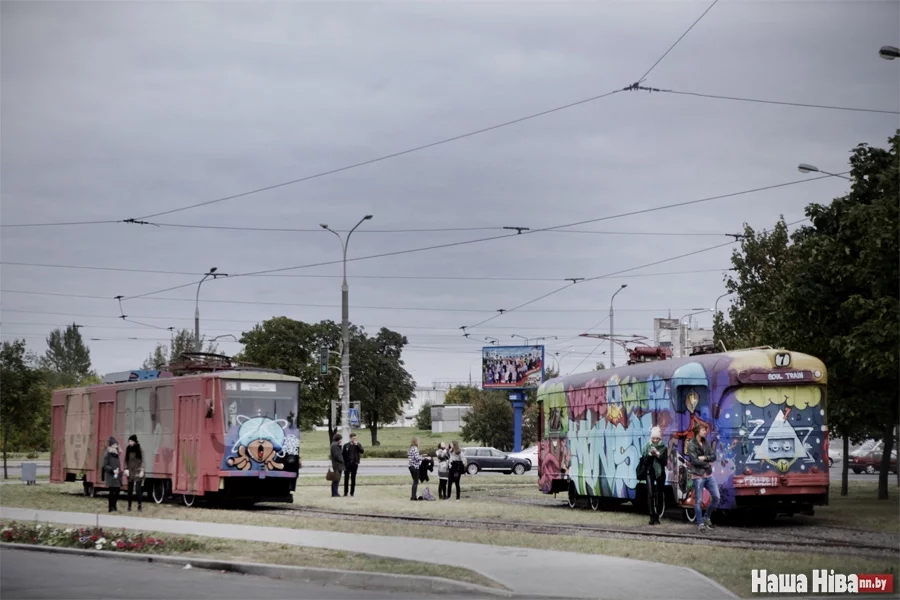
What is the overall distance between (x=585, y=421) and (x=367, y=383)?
85206 mm

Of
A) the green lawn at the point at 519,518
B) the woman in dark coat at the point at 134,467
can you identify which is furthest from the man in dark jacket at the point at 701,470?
the woman in dark coat at the point at 134,467

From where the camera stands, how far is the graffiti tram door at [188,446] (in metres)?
30.5

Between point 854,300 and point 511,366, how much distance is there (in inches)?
2523

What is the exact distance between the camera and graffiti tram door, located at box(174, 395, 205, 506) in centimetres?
3050

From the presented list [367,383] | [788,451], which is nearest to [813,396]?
[788,451]

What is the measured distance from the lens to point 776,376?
78.2 ft

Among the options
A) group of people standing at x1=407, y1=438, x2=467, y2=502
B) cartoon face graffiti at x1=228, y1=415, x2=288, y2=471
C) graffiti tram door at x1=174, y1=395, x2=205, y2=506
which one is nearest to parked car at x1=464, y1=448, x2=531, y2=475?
group of people standing at x1=407, y1=438, x2=467, y2=502

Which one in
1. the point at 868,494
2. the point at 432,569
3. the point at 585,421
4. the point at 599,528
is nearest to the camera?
the point at 432,569

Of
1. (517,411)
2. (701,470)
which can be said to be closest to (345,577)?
(701,470)

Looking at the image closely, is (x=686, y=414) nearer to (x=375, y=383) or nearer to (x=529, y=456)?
(x=529, y=456)

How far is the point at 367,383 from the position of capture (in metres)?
114

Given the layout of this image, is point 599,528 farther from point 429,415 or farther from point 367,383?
point 429,415

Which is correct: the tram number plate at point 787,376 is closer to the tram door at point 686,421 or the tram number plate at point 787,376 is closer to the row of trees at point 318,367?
the tram door at point 686,421

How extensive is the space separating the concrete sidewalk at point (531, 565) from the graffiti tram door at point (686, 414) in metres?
5.80
